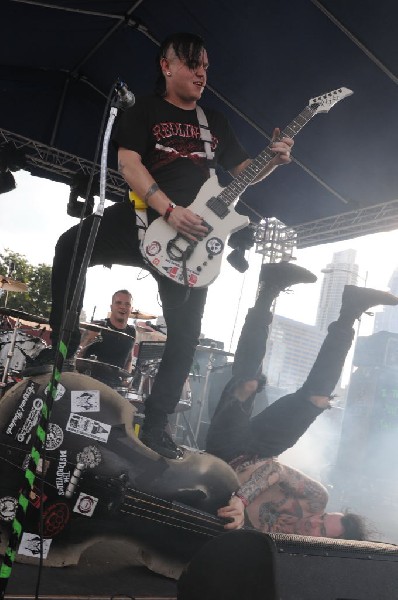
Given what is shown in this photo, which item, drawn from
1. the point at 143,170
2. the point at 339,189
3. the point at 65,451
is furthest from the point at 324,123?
the point at 65,451

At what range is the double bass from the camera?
1.83 meters

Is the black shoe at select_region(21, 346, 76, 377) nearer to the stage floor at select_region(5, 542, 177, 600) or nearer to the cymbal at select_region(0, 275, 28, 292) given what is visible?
the stage floor at select_region(5, 542, 177, 600)

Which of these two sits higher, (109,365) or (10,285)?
(10,285)

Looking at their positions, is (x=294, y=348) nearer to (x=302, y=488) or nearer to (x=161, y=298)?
(x=302, y=488)

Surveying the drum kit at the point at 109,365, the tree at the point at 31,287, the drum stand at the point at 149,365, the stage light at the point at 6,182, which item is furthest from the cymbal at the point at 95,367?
the tree at the point at 31,287

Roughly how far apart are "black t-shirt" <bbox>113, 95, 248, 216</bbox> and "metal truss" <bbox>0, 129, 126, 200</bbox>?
4.28 m

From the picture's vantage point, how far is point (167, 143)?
97.3 inches

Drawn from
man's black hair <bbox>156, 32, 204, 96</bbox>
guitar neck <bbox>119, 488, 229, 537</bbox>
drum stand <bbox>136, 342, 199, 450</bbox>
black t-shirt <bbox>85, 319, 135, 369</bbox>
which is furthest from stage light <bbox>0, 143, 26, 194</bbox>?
guitar neck <bbox>119, 488, 229, 537</bbox>

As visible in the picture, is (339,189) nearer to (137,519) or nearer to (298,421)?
(298,421)

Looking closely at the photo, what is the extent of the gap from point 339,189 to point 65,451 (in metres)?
5.24

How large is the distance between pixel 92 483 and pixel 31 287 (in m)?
22.0

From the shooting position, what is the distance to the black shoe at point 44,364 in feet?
6.59

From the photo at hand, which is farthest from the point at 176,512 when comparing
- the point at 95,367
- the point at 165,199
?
the point at 95,367

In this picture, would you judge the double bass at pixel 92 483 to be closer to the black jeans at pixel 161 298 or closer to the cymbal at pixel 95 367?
the black jeans at pixel 161 298
